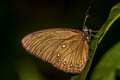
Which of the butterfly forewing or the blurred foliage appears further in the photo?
the blurred foliage

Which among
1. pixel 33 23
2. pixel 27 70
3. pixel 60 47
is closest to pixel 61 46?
pixel 60 47

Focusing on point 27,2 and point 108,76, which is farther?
point 27,2

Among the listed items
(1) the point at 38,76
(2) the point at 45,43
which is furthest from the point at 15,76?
(2) the point at 45,43

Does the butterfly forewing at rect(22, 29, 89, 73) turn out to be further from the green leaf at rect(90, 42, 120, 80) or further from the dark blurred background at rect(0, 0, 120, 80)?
the dark blurred background at rect(0, 0, 120, 80)

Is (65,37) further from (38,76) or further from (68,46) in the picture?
(38,76)

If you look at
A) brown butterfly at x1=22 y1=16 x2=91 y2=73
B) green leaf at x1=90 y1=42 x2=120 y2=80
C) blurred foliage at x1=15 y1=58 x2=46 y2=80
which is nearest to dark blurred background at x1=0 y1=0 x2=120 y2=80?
blurred foliage at x1=15 y1=58 x2=46 y2=80

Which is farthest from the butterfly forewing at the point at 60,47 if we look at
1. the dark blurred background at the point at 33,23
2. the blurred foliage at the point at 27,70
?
the blurred foliage at the point at 27,70

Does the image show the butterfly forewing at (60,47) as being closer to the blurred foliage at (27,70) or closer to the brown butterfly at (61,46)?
the brown butterfly at (61,46)

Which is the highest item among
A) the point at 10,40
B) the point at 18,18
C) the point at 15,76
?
the point at 18,18
